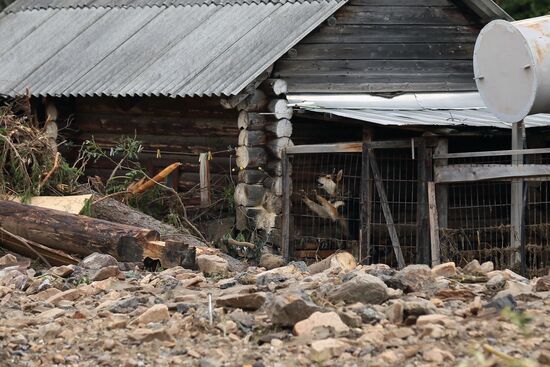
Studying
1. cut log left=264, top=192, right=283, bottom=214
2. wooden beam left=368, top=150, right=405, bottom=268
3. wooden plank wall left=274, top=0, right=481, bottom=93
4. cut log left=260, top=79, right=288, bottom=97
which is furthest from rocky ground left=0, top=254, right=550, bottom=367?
wooden plank wall left=274, top=0, right=481, bottom=93

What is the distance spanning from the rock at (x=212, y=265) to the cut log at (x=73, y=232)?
669mm

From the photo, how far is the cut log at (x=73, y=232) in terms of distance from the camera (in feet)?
39.9

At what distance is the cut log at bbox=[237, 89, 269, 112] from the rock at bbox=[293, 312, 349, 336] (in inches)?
324

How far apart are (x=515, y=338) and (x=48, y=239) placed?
6763 mm

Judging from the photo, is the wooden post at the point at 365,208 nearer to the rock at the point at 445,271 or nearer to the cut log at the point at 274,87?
the cut log at the point at 274,87

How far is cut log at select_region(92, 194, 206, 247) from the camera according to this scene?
14117 millimetres

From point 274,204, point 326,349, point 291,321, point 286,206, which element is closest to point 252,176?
point 274,204

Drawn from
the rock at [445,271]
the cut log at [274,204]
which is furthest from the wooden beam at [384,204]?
the rock at [445,271]

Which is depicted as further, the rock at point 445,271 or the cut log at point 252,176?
the cut log at point 252,176

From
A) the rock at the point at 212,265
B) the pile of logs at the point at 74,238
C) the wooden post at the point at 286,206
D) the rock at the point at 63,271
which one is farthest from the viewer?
the wooden post at the point at 286,206

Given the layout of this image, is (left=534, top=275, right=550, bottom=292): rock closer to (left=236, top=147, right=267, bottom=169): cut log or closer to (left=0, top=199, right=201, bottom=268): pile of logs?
(left=0, top=199, right=201, bottom=268): pile of logs

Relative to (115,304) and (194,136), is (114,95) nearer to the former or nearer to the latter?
(194,136)

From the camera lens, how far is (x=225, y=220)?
15.9 metres

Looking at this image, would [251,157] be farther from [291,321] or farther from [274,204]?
[291,321]
